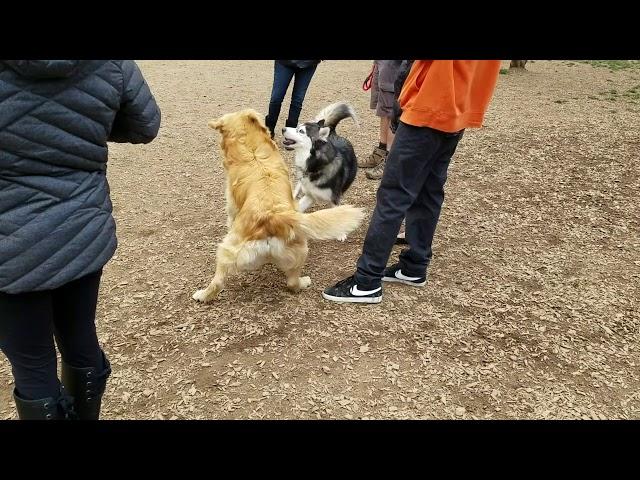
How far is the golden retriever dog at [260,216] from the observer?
9.37 ft

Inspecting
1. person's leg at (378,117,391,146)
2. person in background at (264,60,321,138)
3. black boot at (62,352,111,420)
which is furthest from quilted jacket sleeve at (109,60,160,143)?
person in background at (264,60,321,138)

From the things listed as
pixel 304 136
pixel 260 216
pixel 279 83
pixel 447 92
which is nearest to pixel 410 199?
pixel 447 92

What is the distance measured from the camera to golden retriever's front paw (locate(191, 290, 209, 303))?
10.5 feet

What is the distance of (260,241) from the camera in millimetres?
2916

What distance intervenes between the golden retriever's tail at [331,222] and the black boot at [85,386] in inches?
53.4

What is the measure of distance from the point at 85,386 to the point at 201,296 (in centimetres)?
136

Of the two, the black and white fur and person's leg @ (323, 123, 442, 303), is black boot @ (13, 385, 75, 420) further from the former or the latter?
the black and white fur

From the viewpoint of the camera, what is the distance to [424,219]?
3240 millimetres

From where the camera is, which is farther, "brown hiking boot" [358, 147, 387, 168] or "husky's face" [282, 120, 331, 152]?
"brown hiking boot" [358, 147, 387, 168]

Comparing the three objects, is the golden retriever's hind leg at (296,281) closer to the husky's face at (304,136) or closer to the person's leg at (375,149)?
the husky's face at (304,136)

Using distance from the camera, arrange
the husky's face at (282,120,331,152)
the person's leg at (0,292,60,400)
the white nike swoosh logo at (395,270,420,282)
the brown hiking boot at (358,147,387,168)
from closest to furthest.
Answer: the person's leg at (0,292,60,400) < the white nike swoosh logo at (395,270,420,282) < the husky's face at (282,120,331,152) < the brown hiking boot at (358,147,387,168)

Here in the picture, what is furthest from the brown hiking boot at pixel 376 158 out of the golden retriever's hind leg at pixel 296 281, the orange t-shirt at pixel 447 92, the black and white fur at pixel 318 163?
the orange t-shirt at pixel 447 92
